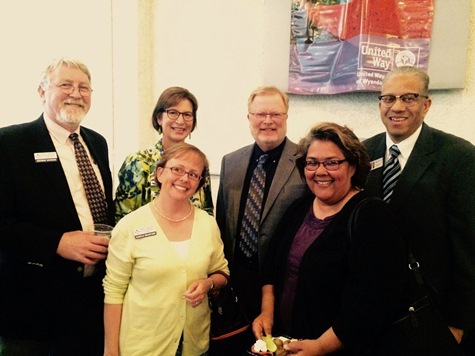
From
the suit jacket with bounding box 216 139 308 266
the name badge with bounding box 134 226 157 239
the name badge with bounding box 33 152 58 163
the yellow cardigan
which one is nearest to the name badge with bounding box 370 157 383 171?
the suit jacket with bounding box 216 139 308 266

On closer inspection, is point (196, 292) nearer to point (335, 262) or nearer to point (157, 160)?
point (335, 262)

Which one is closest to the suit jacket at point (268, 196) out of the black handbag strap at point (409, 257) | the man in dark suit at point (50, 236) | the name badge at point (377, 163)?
the name badge at point (377, 163)

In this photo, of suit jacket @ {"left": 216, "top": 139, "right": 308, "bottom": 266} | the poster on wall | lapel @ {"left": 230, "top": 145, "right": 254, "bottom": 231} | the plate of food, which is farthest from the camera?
the poster on wall

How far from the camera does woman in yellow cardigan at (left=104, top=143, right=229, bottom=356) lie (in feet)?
4.94

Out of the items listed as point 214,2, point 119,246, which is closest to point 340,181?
point 119,246

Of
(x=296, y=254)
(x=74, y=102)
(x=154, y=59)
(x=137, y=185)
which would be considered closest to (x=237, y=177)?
(x=137, y=185)

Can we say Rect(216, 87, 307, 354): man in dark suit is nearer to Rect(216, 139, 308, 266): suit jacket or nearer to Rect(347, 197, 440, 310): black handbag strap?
Rect(216, 139, 308, 266): suit jacket

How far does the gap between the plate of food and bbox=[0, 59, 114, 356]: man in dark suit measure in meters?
0.77

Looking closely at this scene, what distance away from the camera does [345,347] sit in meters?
1.40

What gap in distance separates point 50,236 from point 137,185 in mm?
492

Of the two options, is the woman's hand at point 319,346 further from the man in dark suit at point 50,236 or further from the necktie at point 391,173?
Result: the man in dark suit at point 50,236

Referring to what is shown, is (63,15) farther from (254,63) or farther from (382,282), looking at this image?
(382,282)

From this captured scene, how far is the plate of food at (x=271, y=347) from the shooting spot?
4.61 feet

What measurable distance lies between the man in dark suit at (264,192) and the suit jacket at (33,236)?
734 millimetres
